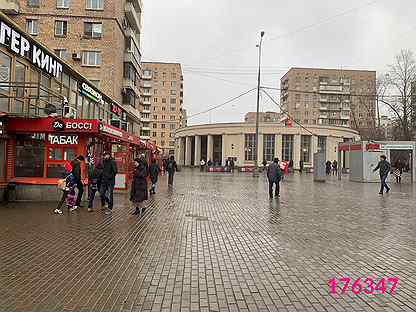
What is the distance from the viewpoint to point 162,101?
112 m

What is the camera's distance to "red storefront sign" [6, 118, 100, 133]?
43.8ft

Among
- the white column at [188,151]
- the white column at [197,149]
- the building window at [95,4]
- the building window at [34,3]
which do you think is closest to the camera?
the building window at [34,3]

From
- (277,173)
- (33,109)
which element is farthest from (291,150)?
(33,109)

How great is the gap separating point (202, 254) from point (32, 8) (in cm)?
3807

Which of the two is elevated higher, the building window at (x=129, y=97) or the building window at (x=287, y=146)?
the building window at (x=129, y=97)

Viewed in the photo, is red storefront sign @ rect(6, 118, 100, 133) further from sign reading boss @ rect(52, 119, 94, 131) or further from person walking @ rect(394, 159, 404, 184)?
person walking @ rect(394, 159, 404, 184)

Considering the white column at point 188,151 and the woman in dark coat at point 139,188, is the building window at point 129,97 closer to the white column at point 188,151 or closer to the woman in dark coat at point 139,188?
the white column at point 188,151

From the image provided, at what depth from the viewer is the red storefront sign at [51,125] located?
13359 millimetres

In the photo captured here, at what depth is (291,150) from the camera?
210 ft

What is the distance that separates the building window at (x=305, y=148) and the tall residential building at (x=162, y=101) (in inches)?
2043

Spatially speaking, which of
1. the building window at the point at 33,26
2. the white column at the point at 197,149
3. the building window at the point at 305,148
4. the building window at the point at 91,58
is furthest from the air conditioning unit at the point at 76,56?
the building window at the point at 305,148

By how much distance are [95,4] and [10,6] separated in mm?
7513

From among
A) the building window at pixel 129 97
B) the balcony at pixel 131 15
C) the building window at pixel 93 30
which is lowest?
the building window at pixel 129 97

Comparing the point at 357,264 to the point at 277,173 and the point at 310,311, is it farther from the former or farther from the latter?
the point at 277,173
